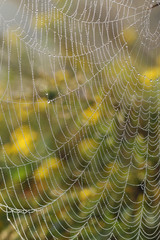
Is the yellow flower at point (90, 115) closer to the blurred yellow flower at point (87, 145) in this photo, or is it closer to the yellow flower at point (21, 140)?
the blurred yellow flower at point (87, 145)

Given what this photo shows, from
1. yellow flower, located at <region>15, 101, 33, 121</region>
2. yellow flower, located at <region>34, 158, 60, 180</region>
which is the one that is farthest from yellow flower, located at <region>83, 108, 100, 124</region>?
yellow flower, located at <region>15, 101, 33, 121</region>

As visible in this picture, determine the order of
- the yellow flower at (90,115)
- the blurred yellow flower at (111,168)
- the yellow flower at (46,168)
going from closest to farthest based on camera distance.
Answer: the yellow flower at (46,168)
the yellow flower at (90,115)
the blurred yellow flower at (111,168)

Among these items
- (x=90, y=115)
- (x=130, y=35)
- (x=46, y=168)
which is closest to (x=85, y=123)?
(x=90, y=115)

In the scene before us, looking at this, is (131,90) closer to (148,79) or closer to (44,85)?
(148,79)

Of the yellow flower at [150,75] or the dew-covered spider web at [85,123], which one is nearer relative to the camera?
the dew-covered spider web at [85,123]

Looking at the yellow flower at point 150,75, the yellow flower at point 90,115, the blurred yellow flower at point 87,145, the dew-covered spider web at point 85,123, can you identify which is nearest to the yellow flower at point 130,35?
the dew-covered spider web at point 85,123

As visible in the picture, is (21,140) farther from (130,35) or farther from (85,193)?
(130,35)

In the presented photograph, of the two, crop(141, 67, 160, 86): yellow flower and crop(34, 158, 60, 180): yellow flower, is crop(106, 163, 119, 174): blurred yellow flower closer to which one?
crop(34, 158, 60, 180): yellow flower

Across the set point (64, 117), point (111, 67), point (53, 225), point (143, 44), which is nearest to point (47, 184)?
point (53, 225)
